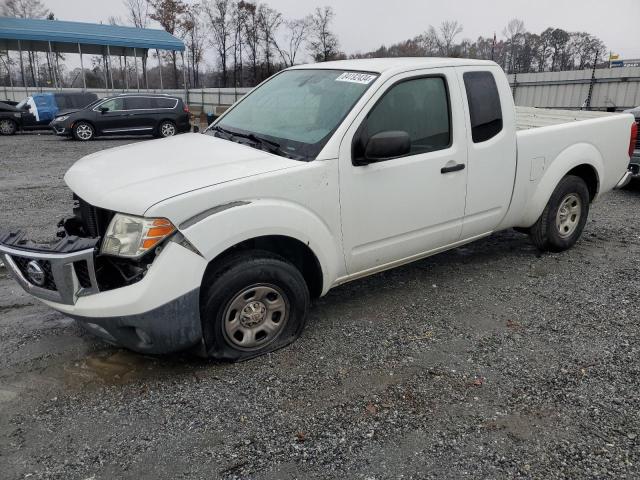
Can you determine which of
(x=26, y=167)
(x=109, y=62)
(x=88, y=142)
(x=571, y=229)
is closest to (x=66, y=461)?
(x=571, y=229)

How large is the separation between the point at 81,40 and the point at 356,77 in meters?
29.8

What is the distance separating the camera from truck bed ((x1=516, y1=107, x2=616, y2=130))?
220 inches

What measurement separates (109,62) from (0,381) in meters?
32.5

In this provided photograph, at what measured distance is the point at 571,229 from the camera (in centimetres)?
560

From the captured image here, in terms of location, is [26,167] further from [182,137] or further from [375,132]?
[375,132]

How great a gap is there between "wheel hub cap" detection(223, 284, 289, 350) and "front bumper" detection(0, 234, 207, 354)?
27 centimetres

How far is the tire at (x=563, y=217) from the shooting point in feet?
17.1

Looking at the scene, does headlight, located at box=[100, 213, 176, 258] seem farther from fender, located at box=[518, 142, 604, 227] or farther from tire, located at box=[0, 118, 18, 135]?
tire, located at box=[0, 118, 18, 135]

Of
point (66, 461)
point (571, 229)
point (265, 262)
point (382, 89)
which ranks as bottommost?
point (66, 461)

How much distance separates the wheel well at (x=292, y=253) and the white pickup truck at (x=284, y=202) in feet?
0.03

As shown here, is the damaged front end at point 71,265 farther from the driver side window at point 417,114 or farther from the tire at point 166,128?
the tire at point 166,128

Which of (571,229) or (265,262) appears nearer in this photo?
(265,262)

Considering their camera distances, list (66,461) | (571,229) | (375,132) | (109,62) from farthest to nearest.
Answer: (109,62)
(571,229)
(375,132)
(66,461)

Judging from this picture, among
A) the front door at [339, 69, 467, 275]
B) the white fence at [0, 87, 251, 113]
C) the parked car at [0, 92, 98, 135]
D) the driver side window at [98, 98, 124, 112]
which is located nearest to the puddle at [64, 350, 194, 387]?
the front door at [339, 69, 467, 275]
